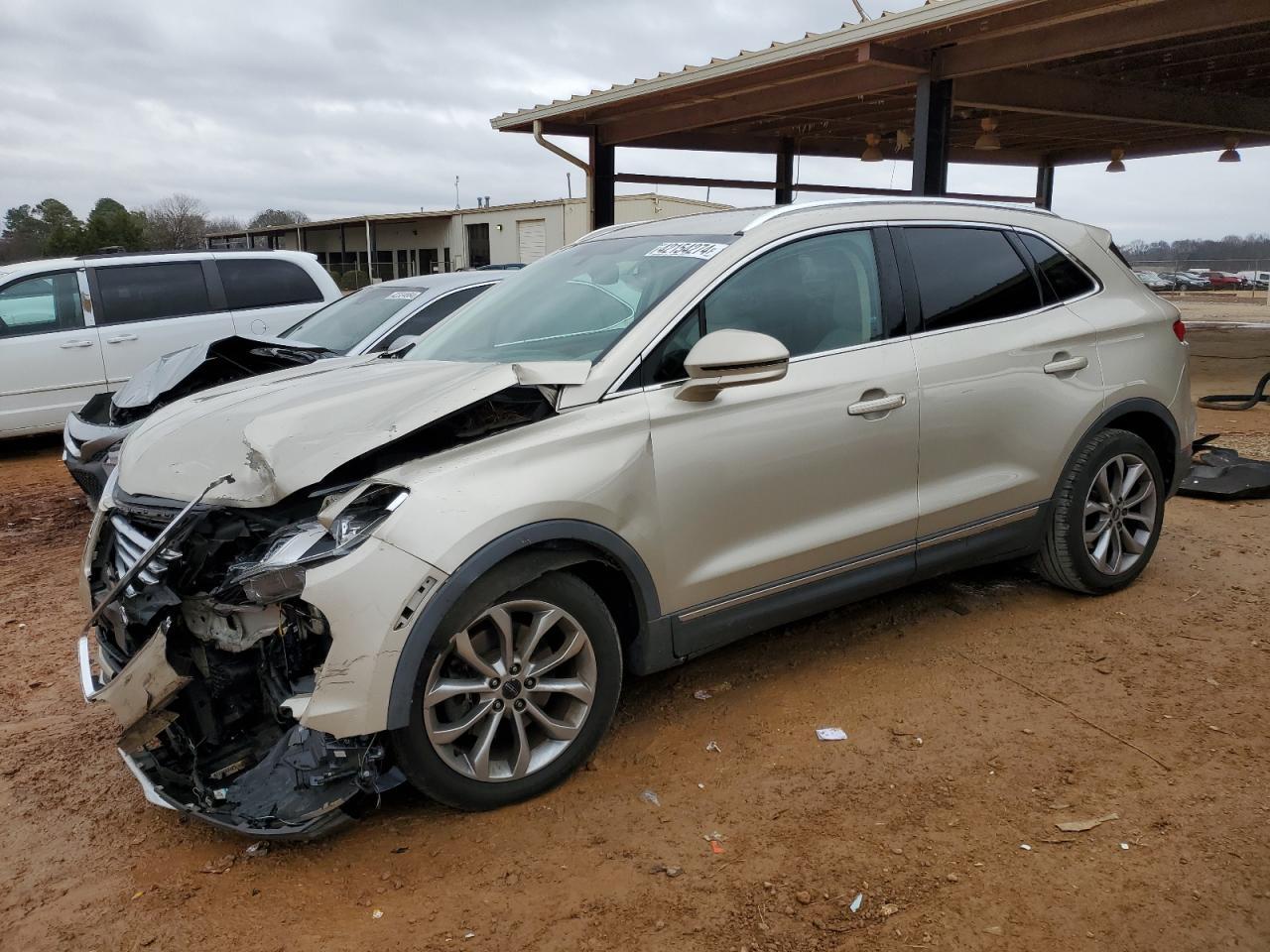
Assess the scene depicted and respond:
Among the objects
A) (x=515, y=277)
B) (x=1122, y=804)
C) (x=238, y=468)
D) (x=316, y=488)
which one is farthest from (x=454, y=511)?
(x=1122, y=804)

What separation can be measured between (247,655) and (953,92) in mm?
9245

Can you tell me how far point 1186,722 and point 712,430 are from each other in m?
2.02

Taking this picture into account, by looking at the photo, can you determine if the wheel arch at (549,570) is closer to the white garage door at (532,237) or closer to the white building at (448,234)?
the white building at (448,234)

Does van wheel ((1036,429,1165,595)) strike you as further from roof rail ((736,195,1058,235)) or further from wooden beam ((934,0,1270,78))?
wooden beam ((934,0,1270,78))

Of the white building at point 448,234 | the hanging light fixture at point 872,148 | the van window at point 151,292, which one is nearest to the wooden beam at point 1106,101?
the hanging light fixture at point 872,148

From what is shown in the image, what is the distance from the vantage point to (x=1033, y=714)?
3.59 m

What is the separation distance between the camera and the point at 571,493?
9.75 feet

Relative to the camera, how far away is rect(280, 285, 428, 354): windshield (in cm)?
717

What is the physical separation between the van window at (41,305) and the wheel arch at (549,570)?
7.84m

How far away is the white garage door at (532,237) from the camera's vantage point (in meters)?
29.4

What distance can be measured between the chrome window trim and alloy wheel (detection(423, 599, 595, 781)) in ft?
2.55

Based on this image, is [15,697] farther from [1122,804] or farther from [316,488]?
[1122,804]

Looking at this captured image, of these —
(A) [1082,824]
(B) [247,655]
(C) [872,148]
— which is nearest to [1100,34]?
(C) [872,148]

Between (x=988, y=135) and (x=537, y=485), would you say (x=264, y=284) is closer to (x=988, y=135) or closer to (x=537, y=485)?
(x=537, y=485)
